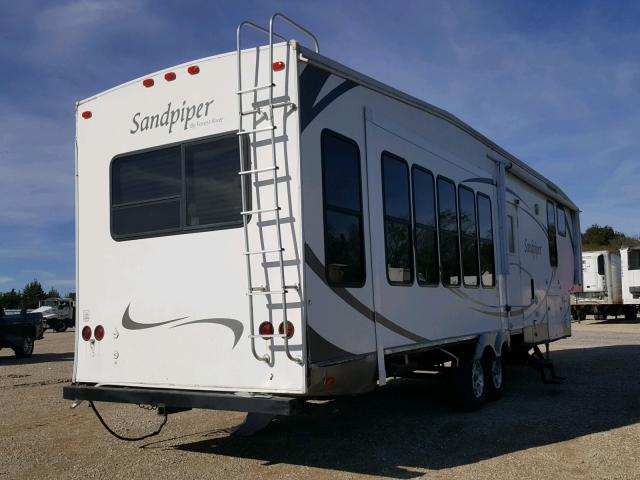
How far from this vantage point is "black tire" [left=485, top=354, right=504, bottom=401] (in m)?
8.55

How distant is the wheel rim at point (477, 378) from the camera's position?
803cm

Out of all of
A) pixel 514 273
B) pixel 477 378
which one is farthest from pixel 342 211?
pixel 514 273

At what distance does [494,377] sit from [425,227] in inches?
112

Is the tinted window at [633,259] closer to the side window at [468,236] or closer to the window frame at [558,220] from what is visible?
the window frame at [558,220]

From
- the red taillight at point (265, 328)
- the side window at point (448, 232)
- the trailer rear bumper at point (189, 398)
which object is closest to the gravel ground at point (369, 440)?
the trailer rear bumper at point (189, 398)

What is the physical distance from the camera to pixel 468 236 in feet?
26.7

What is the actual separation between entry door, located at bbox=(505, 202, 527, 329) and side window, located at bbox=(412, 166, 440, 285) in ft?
8.17

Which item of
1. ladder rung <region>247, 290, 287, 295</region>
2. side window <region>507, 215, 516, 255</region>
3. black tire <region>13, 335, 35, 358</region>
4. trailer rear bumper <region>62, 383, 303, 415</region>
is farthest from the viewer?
black tire <region>13, 335, 35, 358</region>

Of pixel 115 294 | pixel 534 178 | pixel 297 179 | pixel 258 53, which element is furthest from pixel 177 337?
pixel 534 178

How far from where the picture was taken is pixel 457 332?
24.7 feet

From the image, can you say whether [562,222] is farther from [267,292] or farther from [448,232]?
[267,292]

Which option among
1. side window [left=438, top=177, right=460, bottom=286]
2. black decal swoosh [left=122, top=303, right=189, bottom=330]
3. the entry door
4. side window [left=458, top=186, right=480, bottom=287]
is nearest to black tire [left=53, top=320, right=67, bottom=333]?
the entry door

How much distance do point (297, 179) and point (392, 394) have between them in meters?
5.20

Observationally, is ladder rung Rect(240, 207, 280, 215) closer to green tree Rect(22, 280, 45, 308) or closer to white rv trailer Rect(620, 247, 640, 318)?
white rv trailer Rect(620, 247, 640, 318)
